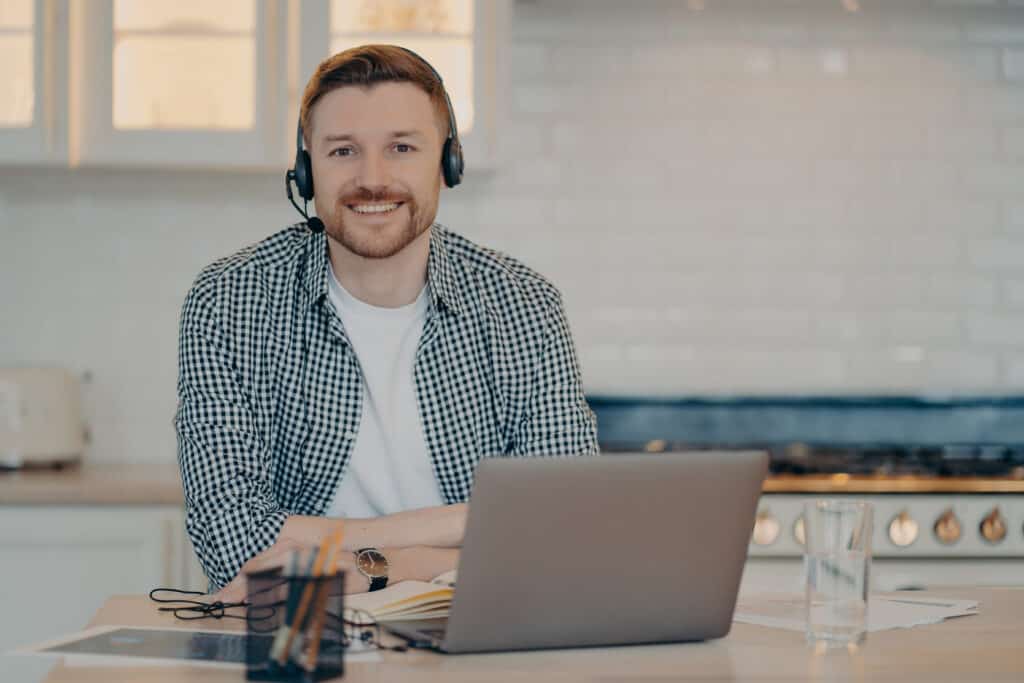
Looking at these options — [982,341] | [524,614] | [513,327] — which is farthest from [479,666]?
[982,341]

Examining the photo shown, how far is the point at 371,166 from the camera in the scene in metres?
2.16

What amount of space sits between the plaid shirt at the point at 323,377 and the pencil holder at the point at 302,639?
28.9 inches

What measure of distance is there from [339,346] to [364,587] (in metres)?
0.58

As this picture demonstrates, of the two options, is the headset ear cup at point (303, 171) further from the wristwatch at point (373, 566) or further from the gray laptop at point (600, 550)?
the gray laptop at point (600, 550)

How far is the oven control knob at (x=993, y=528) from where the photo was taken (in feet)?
9.72

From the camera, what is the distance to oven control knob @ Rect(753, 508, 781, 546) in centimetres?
295

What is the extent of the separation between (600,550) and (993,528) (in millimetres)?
1871

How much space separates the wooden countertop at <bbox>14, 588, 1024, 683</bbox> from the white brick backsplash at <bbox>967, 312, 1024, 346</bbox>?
217 centimetres

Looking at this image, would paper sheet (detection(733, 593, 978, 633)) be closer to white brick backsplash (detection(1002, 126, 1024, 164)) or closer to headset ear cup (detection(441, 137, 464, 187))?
headset ear cup (detection(441, 137, 464, 187))

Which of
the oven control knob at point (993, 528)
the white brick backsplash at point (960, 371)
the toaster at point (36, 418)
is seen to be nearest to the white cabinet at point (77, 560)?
the toaster at point (36, 418)

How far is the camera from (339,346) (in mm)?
2213

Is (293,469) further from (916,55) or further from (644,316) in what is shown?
(916,55)

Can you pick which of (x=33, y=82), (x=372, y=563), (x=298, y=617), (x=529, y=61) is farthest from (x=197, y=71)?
(x=298, y=617)

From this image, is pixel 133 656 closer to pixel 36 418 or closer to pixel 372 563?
pixel 372 563
